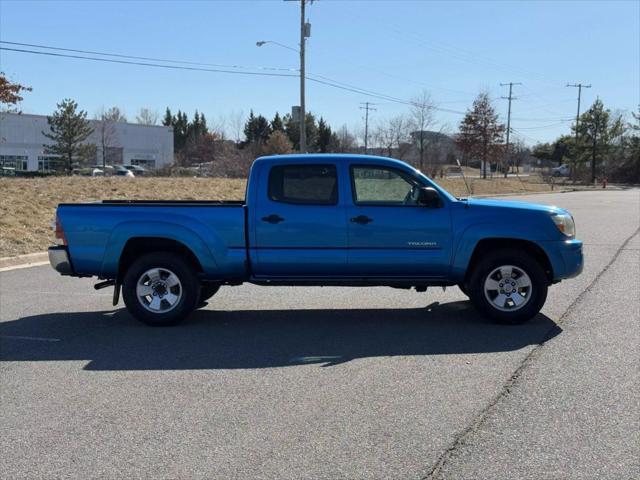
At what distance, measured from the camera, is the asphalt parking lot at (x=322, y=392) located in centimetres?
391

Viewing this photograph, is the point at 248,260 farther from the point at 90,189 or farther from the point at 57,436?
the point at 90,189

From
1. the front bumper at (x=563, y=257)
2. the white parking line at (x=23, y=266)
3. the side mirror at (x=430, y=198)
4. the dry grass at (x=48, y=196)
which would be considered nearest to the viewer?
the side mirror at (x=430, y=198)

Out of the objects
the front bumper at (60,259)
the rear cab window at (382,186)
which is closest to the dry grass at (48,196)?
the front bumper at (60,259)

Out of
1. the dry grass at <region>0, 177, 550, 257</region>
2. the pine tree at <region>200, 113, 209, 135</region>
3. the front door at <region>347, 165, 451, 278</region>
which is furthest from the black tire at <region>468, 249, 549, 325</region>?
the pine tree at <region>200, 113, 209, 135</region>

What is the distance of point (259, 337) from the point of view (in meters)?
6.85

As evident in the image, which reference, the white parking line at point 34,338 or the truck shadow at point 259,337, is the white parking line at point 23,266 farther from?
the white parking line at point 34,338

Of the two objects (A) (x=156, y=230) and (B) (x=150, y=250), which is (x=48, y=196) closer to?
(B) (x=150, y=250)

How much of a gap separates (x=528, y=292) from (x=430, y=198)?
155 centimetres

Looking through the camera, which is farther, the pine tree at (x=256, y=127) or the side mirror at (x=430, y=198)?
the pine tree at (x=256, y=127)

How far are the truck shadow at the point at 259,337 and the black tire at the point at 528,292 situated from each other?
0.48 feet

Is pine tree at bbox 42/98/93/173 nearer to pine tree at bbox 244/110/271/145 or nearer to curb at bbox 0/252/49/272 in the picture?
pine tree at bbox 244/110/271/145

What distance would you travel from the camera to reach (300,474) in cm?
373

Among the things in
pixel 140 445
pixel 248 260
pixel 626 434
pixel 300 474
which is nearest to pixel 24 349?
pixel 248 260

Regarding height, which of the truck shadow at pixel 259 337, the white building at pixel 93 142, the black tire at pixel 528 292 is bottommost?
the truck shadow at pixel 259 337
